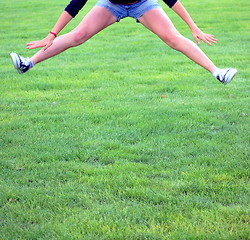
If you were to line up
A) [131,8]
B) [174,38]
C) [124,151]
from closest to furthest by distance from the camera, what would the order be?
[174,38]
[131,8]
[124,151]

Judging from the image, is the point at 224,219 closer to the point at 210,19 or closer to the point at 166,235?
the point at 166,235

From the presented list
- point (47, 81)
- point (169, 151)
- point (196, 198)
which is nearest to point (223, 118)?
point (169, 151)

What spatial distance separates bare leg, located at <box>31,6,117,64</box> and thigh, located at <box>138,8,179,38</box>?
361mm

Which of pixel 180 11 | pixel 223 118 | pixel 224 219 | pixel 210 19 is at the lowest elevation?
pixel 210 19

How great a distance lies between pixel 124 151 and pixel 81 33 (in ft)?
4.51

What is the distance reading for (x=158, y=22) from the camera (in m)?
5.05

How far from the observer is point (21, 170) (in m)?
5.03

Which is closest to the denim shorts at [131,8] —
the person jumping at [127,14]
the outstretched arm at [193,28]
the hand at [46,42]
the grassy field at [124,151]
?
the person jumping at [127,14]

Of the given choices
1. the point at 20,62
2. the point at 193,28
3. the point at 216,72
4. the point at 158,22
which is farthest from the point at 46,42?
the point at 216,72

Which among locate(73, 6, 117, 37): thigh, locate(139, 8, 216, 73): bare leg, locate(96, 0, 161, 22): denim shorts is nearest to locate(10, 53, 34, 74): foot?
locate(73, 6, 117, 37): thigh

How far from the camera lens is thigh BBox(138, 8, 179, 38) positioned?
16.5 ft

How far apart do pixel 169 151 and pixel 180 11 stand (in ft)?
4.95

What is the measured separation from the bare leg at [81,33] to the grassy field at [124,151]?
111cm

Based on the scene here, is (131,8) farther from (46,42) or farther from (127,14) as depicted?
(46,42)
